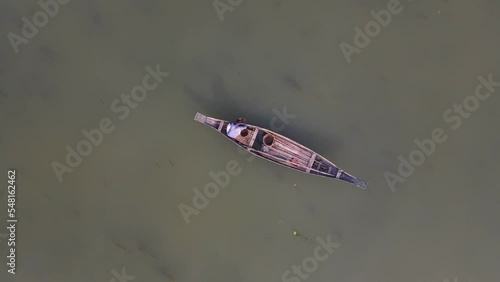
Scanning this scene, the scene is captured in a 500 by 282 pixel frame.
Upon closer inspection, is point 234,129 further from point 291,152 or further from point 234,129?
point 291,152

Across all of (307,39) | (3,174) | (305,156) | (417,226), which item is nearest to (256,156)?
(305,156)

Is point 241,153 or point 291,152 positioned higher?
point 291,152

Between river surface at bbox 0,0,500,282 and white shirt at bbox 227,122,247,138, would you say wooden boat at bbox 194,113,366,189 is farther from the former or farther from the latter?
river surface at bbox 0,0,500,282

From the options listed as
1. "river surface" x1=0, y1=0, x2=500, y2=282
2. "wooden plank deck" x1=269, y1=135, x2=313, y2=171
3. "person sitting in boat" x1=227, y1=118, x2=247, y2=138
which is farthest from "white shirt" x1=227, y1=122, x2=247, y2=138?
"wooden plank deck" x1=269, y1=135, x2=313, y2=171

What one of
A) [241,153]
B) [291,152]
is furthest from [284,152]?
[241,153]

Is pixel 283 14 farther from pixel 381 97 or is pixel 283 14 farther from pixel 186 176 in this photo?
pixel 186 176

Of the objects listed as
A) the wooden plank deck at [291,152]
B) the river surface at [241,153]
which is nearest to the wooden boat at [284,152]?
the wooden plank deck at [291,152]

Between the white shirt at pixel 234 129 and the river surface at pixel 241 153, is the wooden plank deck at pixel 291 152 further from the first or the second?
the white shirt at pixel 234 129
